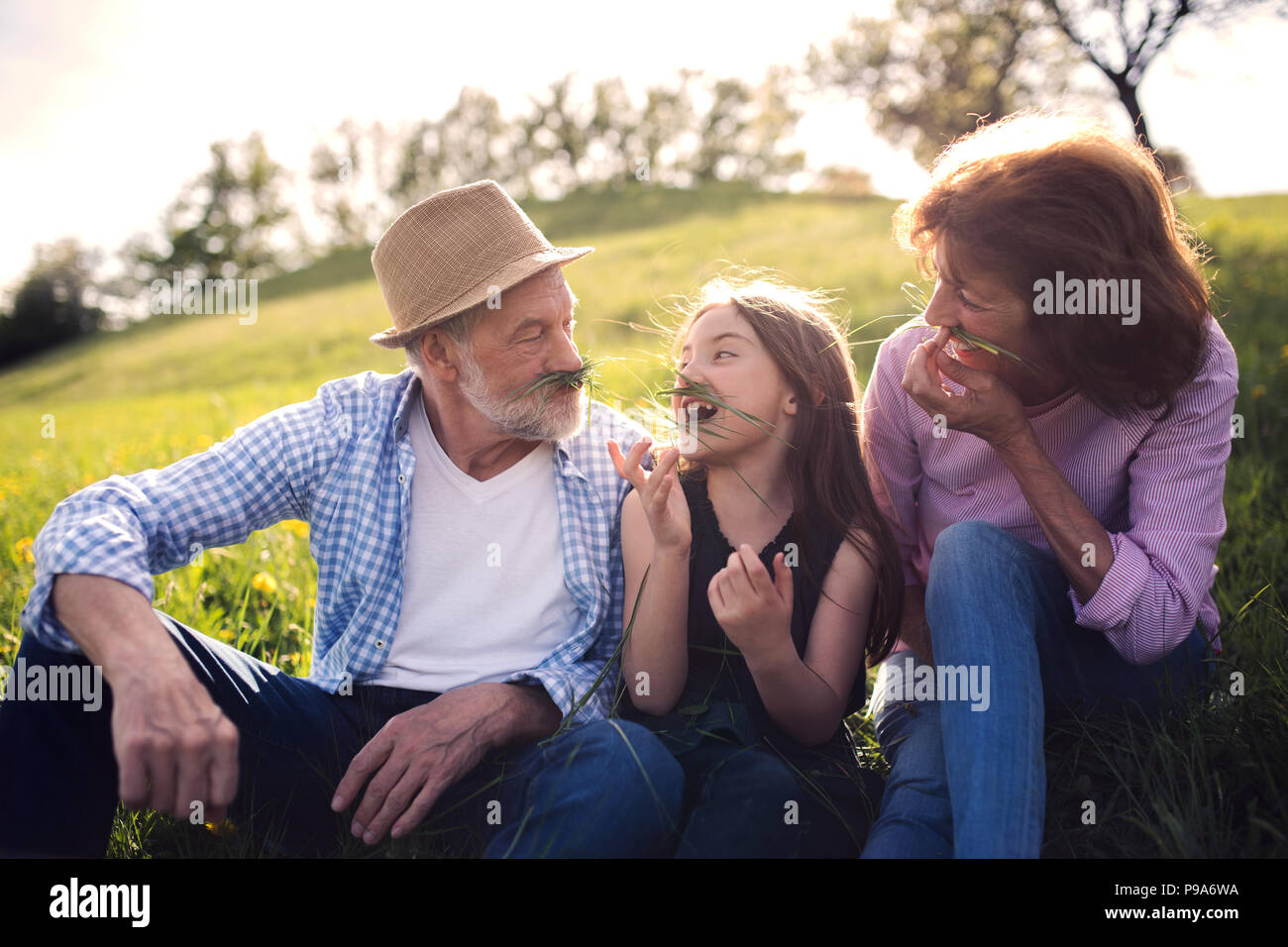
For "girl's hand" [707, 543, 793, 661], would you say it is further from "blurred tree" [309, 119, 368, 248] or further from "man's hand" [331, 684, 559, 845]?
"blurred tree" [309, 119, 368, 248]

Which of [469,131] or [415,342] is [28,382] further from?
[469,131]

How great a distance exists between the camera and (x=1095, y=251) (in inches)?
83.7

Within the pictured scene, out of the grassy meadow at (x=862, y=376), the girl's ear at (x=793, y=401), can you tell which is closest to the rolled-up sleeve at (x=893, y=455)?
the girl's ear at (x=793, y=401)

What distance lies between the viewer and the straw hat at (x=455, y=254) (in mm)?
2625

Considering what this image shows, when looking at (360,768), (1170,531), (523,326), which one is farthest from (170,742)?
(1170,531)

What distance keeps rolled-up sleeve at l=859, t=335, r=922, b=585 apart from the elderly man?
30.6 inches

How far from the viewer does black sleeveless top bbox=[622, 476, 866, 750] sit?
92.4 inches

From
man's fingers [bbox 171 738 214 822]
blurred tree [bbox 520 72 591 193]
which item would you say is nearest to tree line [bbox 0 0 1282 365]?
blurred tree [bbox 520 72 591 193]

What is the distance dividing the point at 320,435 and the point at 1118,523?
7.31 ft

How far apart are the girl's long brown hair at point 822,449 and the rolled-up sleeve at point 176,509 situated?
112 cm

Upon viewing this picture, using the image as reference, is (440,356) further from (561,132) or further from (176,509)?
(561,132)

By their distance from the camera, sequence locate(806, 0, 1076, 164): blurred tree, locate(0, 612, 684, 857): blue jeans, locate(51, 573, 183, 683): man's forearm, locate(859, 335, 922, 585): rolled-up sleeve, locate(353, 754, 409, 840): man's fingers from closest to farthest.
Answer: locate(51, 573, 183, 683): man's forearm
locate(0, 612, 684, 857): blue jeans
locate(353, 754, 409, 840): man's fingers
locate(859, 335, 922, 585): rolled-up sleeve
locate(806, 0, 1076, 164): blurred tree

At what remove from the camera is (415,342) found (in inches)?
109
